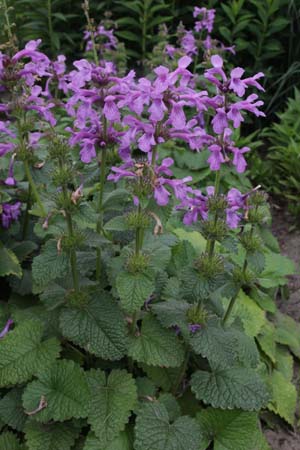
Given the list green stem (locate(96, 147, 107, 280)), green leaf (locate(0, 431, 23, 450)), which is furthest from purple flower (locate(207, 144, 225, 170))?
green leaf (locate(0, 431, 23, 450))

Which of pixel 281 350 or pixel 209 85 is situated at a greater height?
pixel 209 85

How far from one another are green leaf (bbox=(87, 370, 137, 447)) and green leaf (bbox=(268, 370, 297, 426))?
855mm

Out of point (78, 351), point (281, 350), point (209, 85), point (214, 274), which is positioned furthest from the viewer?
point (209, 85)

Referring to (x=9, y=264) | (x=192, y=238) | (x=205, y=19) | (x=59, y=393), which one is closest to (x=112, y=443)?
(x=59, y=393)

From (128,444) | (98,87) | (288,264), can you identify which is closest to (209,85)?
(288,264)

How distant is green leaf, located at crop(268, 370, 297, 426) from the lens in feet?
7.80

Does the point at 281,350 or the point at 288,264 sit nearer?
the point at 281,350

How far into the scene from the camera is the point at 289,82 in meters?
5.07

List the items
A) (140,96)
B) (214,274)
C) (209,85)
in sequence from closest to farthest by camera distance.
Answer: (140,96), (214,274), (209,85)

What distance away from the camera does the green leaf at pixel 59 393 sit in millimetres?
1736

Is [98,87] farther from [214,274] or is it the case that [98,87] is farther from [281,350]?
[281,350]

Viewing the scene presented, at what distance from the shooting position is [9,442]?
1821mm

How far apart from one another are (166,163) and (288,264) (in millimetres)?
1630

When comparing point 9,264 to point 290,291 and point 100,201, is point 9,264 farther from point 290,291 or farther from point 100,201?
point 290,291
